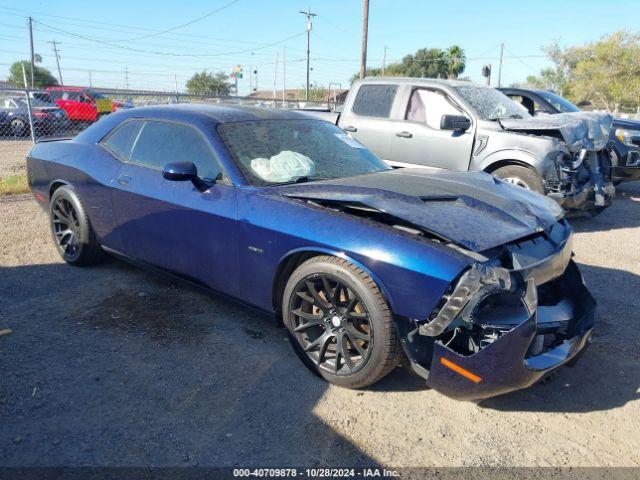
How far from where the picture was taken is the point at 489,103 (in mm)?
6957

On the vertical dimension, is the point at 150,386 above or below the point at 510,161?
below

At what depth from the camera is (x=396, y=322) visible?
258 cm

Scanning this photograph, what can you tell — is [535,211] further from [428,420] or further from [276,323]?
[276,323]

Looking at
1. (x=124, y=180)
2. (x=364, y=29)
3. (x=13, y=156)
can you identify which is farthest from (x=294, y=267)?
(x=364, y=29)

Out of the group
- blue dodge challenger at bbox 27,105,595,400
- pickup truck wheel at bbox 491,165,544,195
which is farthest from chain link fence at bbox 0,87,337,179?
blue dodge challenger at bbox 27,105,595,400

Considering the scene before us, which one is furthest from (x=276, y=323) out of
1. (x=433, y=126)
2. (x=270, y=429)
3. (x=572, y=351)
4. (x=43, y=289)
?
(x=433, y=126)

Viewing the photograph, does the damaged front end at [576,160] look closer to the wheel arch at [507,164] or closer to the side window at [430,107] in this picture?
the wheel arch at [507,164]

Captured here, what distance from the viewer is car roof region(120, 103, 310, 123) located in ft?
12.4

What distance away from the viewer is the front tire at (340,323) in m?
2.60

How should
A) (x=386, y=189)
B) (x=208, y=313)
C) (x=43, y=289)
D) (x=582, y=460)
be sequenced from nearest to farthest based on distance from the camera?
(x=582, y=460)
(x=386, y=189)
(x=208, y=313)
(x=43, y=289)

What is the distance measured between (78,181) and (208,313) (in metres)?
1.73

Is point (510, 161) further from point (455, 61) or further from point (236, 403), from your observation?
point (455, 61)

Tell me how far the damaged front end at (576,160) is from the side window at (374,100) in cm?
161

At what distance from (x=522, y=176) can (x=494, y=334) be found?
170 inches
